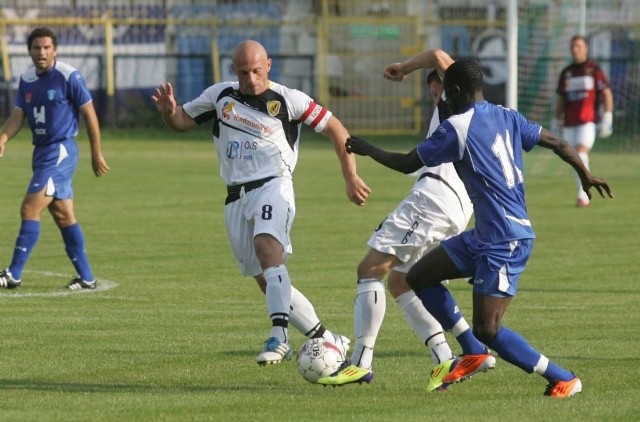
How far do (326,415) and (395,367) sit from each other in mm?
1650

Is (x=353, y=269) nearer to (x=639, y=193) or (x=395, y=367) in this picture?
(x=395, y=367)

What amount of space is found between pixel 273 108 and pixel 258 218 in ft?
2.46

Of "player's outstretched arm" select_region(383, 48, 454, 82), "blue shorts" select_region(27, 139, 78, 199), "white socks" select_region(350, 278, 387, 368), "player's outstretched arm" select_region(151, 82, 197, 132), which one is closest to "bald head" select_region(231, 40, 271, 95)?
"player's outstretched arm" select_region(151, 82, 197, 132)

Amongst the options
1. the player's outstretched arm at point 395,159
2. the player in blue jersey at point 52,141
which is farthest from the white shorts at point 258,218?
the player in blue jersey at point 52,141

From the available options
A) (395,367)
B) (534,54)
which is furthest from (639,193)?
(395,367)

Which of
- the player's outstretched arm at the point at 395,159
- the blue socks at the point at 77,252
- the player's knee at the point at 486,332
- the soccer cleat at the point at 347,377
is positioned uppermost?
the player's outstretched arm at the point at 395,159

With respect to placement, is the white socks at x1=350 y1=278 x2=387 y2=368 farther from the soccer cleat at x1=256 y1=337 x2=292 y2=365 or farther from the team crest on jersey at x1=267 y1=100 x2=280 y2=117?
the team crest on jersey at x1=267 y1=100 x2=280 y2=117

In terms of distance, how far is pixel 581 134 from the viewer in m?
21.2

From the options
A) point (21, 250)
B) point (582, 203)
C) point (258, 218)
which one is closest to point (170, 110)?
point (258, 218)

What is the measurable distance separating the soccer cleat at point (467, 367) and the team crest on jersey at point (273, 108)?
2.09 meters

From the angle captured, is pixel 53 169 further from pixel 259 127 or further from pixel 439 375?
pixel 439 375

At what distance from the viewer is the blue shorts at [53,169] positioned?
1279 cm

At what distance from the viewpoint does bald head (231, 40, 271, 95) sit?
883 centimetres

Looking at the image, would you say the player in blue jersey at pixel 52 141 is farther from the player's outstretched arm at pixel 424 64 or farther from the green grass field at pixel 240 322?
the player's outstretched arm at pixel 424 64
